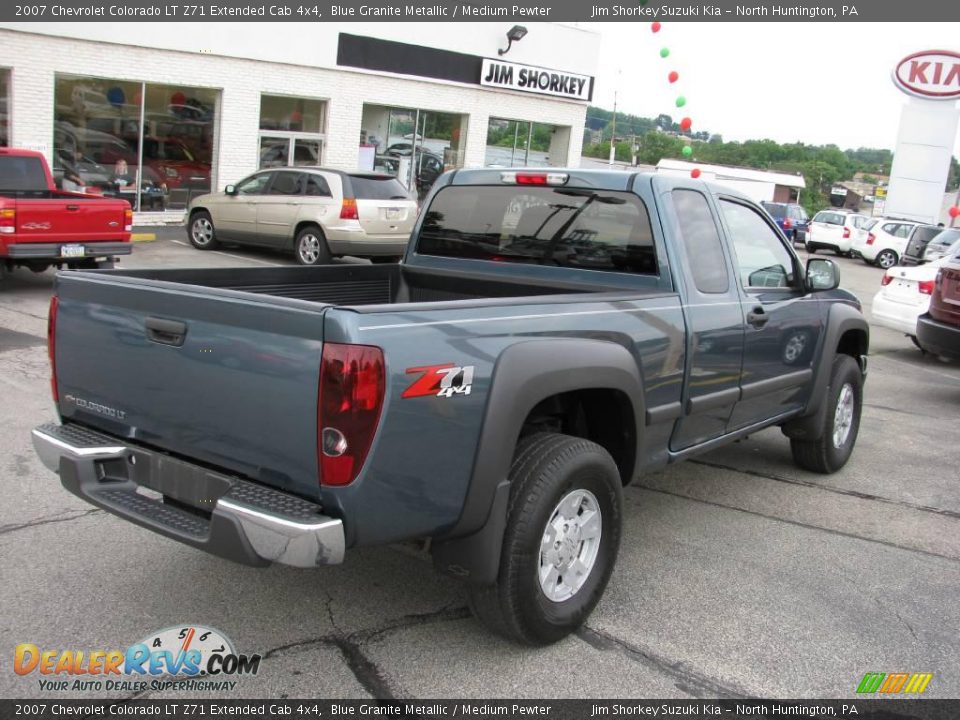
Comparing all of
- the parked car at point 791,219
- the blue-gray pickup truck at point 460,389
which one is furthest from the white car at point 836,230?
the blue-gray pickup truck at point 460,389

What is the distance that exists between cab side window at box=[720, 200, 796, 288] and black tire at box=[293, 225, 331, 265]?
1032 cm

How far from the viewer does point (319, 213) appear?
49.3 ft

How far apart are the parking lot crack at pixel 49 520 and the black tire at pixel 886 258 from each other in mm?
27942

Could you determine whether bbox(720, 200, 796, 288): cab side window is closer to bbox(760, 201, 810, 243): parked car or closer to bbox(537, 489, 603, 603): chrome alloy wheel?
bbox(537, 489, 603, 603): chrome alloy wheel

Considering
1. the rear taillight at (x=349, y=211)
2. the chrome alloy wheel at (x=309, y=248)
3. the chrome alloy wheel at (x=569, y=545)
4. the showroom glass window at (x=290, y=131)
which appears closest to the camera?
the chrome alloy wheel at (x=569, y=545)

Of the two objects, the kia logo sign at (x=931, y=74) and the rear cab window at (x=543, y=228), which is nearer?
the rear cab window at (x=543, y=228)

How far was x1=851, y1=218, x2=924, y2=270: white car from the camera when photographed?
93.2 feet

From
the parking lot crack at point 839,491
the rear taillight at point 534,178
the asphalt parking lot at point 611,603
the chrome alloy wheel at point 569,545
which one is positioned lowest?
the asphalt parking lot at point 611,603

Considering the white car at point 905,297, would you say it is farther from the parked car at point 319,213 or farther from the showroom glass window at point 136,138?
the showroom glass window at point 136,138

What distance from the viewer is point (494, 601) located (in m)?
3.46

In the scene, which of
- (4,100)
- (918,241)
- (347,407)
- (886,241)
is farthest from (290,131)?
(347,407)

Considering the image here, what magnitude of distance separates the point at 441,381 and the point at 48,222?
9.41 m

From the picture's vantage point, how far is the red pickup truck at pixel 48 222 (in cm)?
1067
